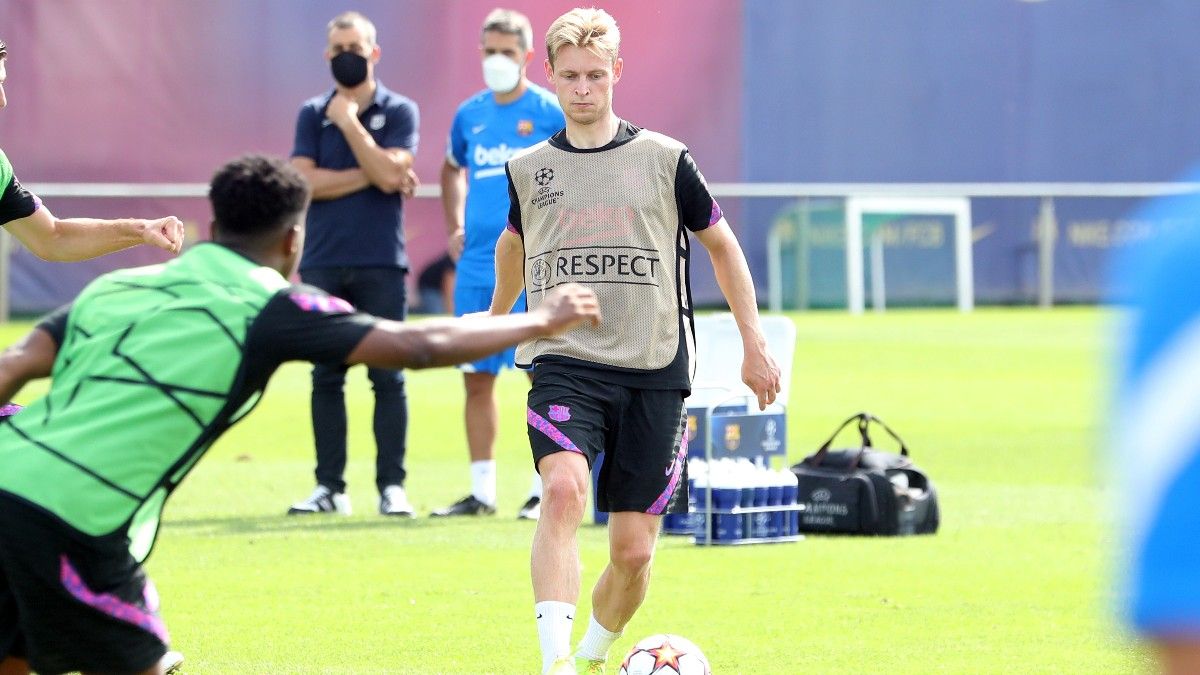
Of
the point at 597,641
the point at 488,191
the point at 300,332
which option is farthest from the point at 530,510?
the point at 300,332

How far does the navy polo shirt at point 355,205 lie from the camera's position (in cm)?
Answer: 1102

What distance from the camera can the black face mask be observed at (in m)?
11.1

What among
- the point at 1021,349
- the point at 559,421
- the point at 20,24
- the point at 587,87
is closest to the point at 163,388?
the point at 559,421

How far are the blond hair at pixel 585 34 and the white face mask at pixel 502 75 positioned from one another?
457cm

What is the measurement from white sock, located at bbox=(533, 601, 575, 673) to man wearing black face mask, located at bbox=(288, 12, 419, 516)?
16.9ft

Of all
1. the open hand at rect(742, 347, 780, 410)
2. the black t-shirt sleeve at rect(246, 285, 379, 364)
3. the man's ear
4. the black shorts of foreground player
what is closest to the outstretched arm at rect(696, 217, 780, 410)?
the open hand at rect(742, 347, 780, 410)

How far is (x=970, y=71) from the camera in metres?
31.1

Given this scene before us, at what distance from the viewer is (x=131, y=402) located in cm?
421

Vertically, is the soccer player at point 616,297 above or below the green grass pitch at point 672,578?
above

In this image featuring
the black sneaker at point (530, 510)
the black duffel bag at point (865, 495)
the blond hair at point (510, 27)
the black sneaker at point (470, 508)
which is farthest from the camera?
the blond hair at point (510, 27)

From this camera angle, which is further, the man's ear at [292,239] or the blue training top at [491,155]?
the blue training top at [491,155]

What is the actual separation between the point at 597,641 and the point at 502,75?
5337 mm

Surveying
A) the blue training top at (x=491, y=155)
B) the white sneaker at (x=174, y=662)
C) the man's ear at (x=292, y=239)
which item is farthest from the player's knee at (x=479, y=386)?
the man's ear at (x=292, y=239)

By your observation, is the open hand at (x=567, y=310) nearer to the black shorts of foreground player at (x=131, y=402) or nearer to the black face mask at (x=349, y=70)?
the black shorts of foreground player at (x=131, y=402)
